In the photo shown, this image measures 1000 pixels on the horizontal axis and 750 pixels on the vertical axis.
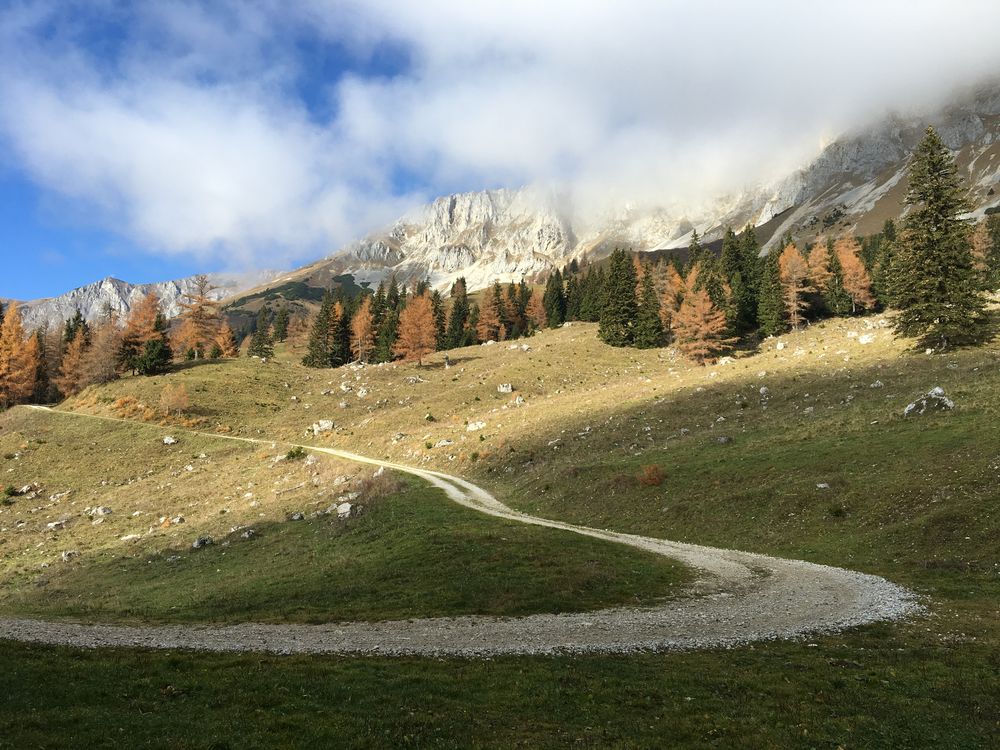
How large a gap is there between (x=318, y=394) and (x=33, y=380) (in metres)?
55.5

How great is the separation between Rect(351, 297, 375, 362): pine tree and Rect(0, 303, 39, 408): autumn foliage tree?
57.6 metres

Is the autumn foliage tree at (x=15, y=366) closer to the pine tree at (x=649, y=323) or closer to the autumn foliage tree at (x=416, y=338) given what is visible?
the autumn foliage tree at (x=416, y=338)

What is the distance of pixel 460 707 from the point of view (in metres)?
11.4

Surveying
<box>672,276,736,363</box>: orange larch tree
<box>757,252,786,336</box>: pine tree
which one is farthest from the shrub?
<box>757,252,786,336</box>: pine tree

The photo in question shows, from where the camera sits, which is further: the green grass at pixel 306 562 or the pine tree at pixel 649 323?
the pine tree at pixel 649 323

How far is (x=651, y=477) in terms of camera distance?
36.7 m

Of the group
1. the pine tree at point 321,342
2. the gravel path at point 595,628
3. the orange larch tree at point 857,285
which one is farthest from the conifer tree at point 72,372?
the orange larch tree at point 857,285

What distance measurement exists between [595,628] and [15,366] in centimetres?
11772

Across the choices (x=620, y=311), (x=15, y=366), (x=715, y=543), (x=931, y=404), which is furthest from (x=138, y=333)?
(x=931, y=404)

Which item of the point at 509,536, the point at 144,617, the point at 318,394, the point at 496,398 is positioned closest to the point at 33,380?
the point at 318,394

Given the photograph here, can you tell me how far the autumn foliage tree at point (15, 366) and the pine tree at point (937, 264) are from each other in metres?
131

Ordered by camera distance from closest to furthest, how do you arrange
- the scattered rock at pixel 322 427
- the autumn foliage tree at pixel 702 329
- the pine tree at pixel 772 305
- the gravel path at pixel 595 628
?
1. the gravel path at pixel 595 628
2. the scattered rock at pixel 322 427
3. the autumn foliage tree at pixel 702 329
4. the pine tree at pixel 772 305

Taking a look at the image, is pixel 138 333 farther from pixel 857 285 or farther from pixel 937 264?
pixel 857 285

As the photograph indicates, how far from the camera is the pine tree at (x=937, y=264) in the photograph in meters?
51.2
